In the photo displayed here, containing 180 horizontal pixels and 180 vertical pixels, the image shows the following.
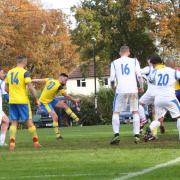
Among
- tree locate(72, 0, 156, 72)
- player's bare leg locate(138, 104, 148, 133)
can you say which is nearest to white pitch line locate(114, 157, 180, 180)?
player's bare leg locate(138, 104, 148, 133)

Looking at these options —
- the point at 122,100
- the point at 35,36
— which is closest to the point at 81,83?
the point at 35,36

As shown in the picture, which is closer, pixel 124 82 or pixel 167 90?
pixel 167 90

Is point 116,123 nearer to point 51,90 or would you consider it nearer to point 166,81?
point 166,81

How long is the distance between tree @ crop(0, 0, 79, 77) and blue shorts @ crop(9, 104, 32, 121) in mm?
54013

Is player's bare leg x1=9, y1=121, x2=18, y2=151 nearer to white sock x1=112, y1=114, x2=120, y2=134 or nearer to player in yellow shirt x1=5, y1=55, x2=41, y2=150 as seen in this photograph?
player in yellow shirt x1=5, y1=55, x2=41, y2=150

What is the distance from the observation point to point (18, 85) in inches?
556

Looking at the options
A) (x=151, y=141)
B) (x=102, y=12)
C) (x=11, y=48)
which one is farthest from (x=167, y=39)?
(x=151, y=141)

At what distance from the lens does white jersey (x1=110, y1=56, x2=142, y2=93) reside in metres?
14.5

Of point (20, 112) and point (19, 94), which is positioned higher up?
point (19, 94)

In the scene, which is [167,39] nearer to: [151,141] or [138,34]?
[138,34]

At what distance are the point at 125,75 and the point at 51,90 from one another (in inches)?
169

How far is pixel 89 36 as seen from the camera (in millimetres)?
57375

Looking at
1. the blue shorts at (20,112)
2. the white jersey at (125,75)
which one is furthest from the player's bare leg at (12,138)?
the white jersey at (125,75)

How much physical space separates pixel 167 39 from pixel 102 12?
11.3 m
